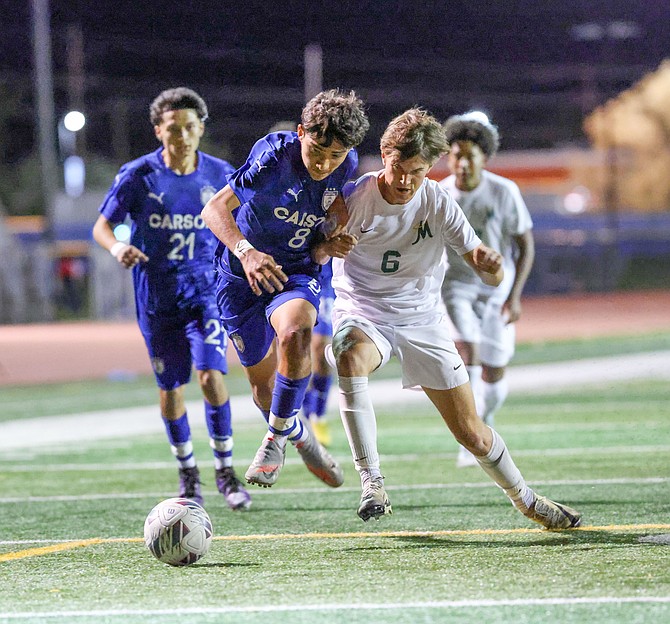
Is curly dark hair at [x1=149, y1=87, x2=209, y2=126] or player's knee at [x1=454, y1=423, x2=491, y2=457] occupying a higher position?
curly dark hair at [x1=149, y1=87, x2=209, y2=126]

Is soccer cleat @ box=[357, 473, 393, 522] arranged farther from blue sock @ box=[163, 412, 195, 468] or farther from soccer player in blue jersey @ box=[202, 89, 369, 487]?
blue sock @ box=[163, 412, 195, 468]

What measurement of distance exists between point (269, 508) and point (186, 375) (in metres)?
0.96

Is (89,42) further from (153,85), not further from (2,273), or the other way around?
(2,273)

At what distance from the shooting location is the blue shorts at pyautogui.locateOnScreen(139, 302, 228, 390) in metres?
7.61

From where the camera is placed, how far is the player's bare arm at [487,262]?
6012 millimetres

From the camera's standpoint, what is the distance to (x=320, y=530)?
21.8 feet

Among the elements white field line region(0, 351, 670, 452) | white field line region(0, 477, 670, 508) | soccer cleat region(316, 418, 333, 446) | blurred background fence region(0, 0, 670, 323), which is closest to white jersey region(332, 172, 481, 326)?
white field line region(0, 477, 670, 508)

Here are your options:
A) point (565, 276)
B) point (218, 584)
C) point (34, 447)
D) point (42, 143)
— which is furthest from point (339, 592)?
point (565, 276)

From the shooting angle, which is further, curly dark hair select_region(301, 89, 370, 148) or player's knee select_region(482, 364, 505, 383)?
player's knee select_region(482, 364, 505, 383)

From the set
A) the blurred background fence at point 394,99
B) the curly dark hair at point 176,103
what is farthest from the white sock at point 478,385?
the blurred background fence at point 394,99

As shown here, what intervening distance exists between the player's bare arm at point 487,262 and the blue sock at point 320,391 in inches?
158

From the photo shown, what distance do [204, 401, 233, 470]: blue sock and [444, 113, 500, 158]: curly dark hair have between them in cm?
240

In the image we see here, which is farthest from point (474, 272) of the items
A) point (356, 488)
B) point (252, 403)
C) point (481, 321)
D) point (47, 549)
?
point (252, 403)

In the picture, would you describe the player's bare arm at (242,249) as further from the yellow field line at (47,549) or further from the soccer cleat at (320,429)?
the soccer cleat at (320,429)
